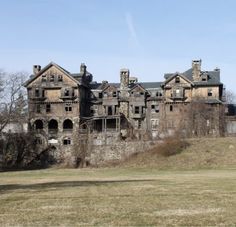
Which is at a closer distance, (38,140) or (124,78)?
(38,140)

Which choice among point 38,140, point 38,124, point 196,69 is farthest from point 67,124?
point 196,69

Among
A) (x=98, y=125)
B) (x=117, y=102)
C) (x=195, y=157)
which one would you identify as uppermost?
(x=117, y=102)

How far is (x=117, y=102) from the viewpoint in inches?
3883

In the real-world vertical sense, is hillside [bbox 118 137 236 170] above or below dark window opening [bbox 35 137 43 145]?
below

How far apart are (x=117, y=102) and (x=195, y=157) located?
34364mm

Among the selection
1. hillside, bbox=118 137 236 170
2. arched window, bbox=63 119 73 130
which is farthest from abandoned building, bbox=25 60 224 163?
hillside, bbox=118 137 236 170

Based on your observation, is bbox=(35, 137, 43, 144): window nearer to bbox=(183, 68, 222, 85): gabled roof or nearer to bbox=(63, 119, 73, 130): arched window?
bbox=(63, 119, 73, 130): arched window

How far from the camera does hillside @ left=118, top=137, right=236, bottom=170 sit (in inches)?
2539

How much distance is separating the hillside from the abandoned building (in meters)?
20.4

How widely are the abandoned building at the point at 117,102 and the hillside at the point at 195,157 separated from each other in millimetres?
20449

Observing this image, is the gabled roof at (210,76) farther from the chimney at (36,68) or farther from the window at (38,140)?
the window at (38,140)

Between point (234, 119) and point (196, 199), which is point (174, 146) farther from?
point (196, 199)

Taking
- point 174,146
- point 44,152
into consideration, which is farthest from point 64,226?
point 44,152

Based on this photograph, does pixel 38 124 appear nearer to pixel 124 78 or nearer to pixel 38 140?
pixel 38 140
